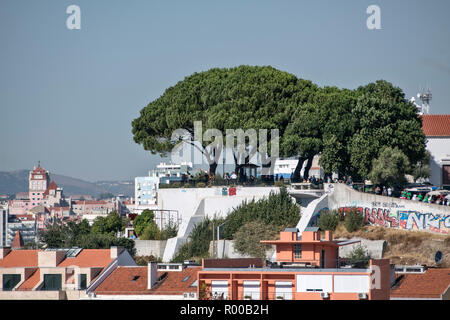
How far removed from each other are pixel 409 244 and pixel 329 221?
5811 millimetres

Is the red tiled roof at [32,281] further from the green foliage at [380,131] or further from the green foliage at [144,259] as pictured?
the green foliage at [380,131]

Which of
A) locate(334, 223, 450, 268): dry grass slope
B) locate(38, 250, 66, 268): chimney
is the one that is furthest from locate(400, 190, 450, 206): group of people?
locate(38, 250, 66, 268): chimney

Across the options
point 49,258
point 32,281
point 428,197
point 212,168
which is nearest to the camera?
point 32,281

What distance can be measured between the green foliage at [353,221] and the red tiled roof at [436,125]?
17.4 meters

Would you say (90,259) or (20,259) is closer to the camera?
(90,259)

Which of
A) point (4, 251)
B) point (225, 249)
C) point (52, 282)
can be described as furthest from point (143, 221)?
point (52, 282)

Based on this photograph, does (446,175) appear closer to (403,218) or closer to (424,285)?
(403,218)

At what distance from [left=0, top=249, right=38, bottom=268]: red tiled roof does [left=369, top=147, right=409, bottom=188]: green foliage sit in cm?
2069

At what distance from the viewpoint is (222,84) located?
7288 centimetres

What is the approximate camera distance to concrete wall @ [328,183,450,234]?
5866cm

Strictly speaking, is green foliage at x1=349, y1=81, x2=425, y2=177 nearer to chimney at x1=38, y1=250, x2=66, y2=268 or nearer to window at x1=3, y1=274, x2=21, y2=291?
chimney at x1=38, y1=250, x2=66, y2=268

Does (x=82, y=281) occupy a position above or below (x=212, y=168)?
below

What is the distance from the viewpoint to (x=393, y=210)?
200 feet
